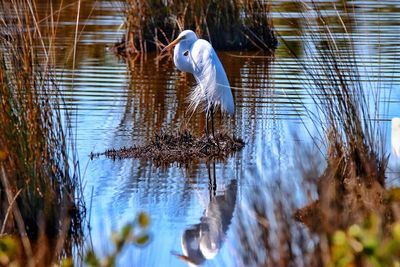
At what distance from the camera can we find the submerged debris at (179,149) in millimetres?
6652

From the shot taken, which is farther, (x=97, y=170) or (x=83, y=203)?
(x=97, y=170)

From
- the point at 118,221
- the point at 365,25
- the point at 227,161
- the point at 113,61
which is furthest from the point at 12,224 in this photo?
the point at 365,25

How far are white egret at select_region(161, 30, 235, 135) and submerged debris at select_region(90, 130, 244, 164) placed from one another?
29 centimetres

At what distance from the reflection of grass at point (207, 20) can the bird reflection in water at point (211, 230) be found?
5820 millimetres

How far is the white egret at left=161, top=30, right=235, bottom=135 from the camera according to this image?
734 cm

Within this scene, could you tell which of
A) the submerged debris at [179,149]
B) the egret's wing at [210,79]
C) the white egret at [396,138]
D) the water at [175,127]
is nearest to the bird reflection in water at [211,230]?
the water at [175,127]

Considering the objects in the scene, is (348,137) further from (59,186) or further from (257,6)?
(257,6)

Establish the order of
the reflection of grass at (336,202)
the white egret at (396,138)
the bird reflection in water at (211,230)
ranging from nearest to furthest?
the reflection of grass at (336,202)
the bird reflection in water at (211,230)
the white egret at (396,138)

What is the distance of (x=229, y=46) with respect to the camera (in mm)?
11938

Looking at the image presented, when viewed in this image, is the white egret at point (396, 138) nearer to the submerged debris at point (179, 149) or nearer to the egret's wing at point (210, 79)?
the submerged debris at point (179, 149)

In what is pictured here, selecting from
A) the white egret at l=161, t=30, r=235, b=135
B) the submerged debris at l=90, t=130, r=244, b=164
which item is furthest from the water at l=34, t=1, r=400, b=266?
the white egret at l=161, t=30, r=235, b=135

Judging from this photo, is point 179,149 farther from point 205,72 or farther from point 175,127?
point 205,72

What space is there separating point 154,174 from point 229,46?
5874mm

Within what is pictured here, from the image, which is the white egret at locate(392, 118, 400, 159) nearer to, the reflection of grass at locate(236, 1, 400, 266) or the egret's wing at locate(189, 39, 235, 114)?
the reflection of grass at locate(236, 1, 400, 266)
